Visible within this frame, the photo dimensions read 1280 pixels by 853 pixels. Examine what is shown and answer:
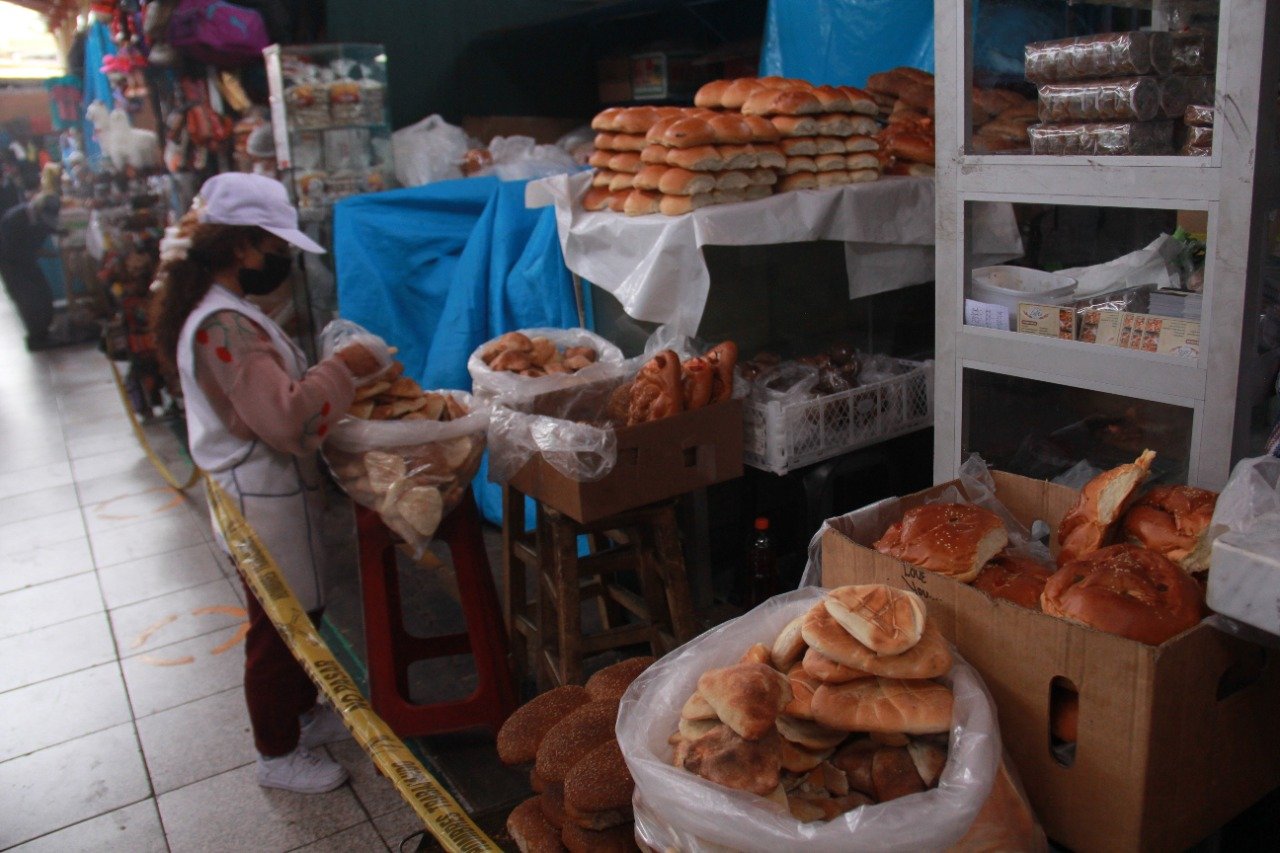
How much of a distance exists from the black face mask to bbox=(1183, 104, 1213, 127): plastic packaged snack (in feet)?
7.82

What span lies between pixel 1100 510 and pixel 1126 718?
41 centimetres

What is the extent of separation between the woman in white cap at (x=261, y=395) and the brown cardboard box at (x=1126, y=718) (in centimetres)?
189

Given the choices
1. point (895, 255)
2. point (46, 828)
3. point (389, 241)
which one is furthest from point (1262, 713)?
point (389, 241)

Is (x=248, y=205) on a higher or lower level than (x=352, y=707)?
higher

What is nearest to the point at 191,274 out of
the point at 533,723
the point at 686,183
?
the point at 686,183

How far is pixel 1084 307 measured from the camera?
211 cm

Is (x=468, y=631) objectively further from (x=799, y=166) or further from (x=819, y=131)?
(x=819, y=131)

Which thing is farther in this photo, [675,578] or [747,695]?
[675,578]

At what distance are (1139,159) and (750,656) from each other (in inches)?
48.7

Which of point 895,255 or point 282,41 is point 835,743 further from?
point 282,41

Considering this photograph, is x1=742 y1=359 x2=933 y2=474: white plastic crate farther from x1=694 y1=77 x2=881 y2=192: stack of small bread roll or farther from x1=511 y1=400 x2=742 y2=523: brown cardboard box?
x1=694 y1=77 x2=881 y2=192: stack of small bread roll

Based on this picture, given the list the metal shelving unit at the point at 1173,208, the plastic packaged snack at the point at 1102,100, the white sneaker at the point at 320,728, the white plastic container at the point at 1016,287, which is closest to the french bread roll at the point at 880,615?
the metal shelving unit at the point at 1173,208

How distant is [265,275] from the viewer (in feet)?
9.96

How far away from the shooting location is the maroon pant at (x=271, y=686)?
3084 mm
